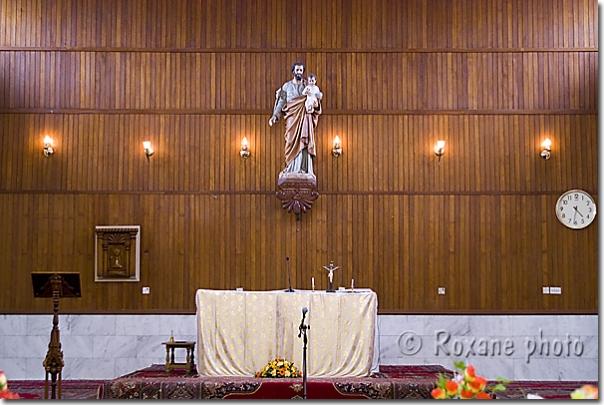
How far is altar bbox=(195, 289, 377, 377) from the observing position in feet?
26.7

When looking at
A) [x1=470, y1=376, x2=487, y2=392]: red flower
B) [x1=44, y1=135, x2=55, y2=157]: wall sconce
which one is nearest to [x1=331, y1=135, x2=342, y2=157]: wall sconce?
[x1=44, y1=135, x2=55, y2=157]: wall sconce

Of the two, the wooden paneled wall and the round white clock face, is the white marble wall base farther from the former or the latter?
the round white clock face

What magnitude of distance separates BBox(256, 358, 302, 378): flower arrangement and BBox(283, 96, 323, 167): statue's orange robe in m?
3.19

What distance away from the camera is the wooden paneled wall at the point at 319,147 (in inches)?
401

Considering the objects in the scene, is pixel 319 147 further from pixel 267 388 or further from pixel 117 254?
pixel 267 388

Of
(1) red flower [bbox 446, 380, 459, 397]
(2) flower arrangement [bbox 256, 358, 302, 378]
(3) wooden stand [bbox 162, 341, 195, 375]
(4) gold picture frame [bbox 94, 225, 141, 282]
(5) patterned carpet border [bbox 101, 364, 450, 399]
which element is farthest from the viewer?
(4) gold picture frame [bbox 94, 225, 141, 282]

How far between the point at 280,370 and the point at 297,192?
297 cm

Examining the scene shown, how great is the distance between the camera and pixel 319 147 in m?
10.4

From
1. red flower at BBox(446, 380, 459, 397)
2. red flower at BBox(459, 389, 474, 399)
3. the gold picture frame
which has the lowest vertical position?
red flower at BBox(459, 389, 474, 399)

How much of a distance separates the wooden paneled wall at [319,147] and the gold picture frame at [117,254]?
0.45 ft

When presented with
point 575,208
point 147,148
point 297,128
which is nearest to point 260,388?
point 297,128

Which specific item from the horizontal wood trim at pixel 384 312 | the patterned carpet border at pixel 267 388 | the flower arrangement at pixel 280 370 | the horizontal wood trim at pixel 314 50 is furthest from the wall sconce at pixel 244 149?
the patterned carpet border at pixel 267 388

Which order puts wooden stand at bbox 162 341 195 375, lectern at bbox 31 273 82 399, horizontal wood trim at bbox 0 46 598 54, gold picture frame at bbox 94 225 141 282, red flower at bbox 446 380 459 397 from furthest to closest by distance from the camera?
horizontal wood trim at bbox 0 46 598 54, gold picture frame at bbox 94 225 141 282, wooden stand at bbox 162 341 195 375, lectern at bbox 31 273 82 399, red flower at bbox 446 380 459 397

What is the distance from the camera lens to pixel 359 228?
10297 mm
